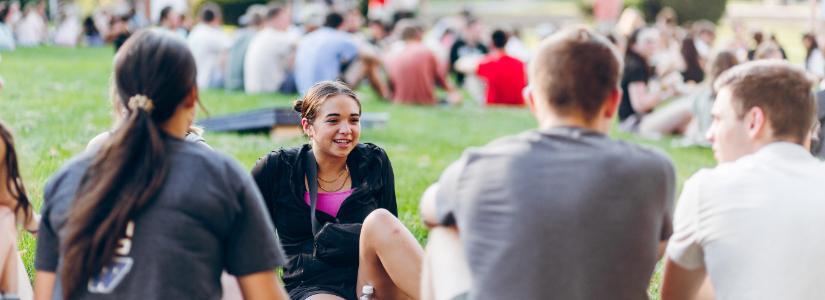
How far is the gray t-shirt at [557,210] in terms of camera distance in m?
3.06

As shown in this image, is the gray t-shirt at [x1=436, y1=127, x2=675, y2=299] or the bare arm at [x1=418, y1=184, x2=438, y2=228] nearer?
the gray t-shirt at [x1=436, y1=127, x2=675, y2=299]

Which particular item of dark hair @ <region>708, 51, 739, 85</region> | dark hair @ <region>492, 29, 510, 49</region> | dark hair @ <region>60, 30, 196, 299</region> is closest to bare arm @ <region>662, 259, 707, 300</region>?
dark hair @ <region>60, 30, 196, 299</region>

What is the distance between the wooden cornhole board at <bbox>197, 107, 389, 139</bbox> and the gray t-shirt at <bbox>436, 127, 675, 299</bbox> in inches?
309

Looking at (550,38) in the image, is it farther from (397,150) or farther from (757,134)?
(397,150)

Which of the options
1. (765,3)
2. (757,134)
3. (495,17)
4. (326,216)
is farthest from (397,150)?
(765,3)

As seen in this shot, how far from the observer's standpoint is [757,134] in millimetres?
3438

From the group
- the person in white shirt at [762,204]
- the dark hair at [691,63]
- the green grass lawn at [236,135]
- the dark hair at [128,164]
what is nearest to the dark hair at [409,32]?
the green grass lawn at [236,135]

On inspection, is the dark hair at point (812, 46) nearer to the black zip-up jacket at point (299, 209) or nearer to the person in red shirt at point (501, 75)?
the person in red shirt at point (501, 75)

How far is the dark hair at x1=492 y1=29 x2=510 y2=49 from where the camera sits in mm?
15891

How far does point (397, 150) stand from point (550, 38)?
297 inches

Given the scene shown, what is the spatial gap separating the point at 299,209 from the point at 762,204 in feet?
6.93

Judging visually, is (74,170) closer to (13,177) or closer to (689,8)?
(13,177)

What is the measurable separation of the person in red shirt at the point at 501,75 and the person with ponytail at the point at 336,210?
1114 cm

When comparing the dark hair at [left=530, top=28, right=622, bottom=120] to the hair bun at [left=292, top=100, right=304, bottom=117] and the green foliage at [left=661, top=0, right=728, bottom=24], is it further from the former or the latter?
the green foliage at [left=661, top=0, right=728, bottom=24]
